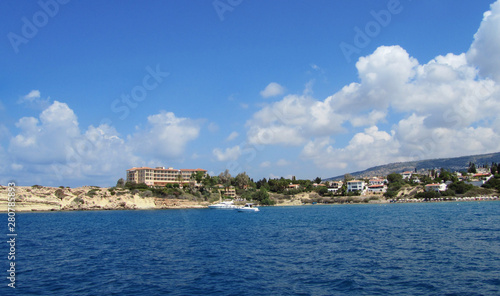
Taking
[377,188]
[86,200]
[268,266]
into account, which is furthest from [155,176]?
[268,266]

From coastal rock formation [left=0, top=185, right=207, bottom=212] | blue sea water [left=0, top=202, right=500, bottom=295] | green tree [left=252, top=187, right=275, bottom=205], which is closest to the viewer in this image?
blue sea water [left=0, top=202, right=500, bottom=295]

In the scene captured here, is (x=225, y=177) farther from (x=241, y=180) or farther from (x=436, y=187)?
(x=436, y=187)

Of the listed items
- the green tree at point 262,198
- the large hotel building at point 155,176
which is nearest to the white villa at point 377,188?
the green tree at point 262,198

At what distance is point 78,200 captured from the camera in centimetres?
12444

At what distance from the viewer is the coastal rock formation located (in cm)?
11575

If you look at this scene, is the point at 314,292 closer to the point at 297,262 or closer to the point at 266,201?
the point at 297,262

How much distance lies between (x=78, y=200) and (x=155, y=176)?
61.4 meters

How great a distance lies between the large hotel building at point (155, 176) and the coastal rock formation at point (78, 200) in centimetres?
4226

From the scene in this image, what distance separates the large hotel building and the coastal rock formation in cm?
4226

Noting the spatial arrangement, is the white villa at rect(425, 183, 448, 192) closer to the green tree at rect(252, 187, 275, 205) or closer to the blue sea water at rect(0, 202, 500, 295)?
the green tree at rect(252, 187, 275, 205)

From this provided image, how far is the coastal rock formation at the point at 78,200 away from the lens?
116 m

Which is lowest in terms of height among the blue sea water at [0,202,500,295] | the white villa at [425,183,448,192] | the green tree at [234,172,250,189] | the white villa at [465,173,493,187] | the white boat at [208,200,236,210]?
the white boat at [208,200,236,210]

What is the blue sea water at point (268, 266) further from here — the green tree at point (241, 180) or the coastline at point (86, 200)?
the green tree at point (241, 180)

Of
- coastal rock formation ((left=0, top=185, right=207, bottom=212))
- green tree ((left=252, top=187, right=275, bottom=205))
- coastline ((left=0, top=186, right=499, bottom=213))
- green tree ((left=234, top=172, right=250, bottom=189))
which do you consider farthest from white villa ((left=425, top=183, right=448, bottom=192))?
coastal rock formation ((left=0, top=185, right=207, bottom=212))
